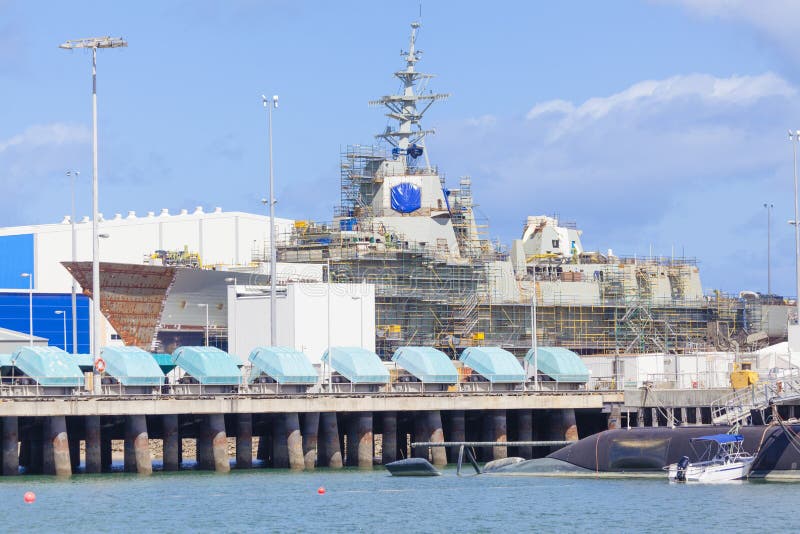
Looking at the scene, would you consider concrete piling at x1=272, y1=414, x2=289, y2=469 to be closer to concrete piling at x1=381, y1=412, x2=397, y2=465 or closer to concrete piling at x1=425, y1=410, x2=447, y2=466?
concrete piling at x1=381, y1=412, x2=397, y2=465

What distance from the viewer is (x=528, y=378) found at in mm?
103375

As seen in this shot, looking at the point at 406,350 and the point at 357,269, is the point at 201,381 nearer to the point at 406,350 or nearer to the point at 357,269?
the point at 406,350

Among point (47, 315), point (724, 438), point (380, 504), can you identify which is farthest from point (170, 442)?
point (47, 315)

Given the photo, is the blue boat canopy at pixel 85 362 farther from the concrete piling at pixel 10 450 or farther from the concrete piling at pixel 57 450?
the concrete piling at pixel 57 450

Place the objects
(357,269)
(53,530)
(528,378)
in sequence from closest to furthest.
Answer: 1. (53,530)
2. (528,378)
3. (357,269)

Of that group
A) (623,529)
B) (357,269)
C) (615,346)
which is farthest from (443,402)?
(615,346)

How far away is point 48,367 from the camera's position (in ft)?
272

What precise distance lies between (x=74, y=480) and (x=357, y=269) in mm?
55493

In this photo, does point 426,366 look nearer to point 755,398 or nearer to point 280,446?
point 280,446

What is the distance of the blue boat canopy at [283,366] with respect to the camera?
286 feet

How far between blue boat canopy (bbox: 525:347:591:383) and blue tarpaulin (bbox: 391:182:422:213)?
43699mm

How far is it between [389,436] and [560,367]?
13925mm

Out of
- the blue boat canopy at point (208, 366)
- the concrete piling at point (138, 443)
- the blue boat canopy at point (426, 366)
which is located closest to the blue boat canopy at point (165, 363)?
the blue boat canopy at point (208, 366)

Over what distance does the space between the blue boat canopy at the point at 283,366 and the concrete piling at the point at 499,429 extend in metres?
10.1
